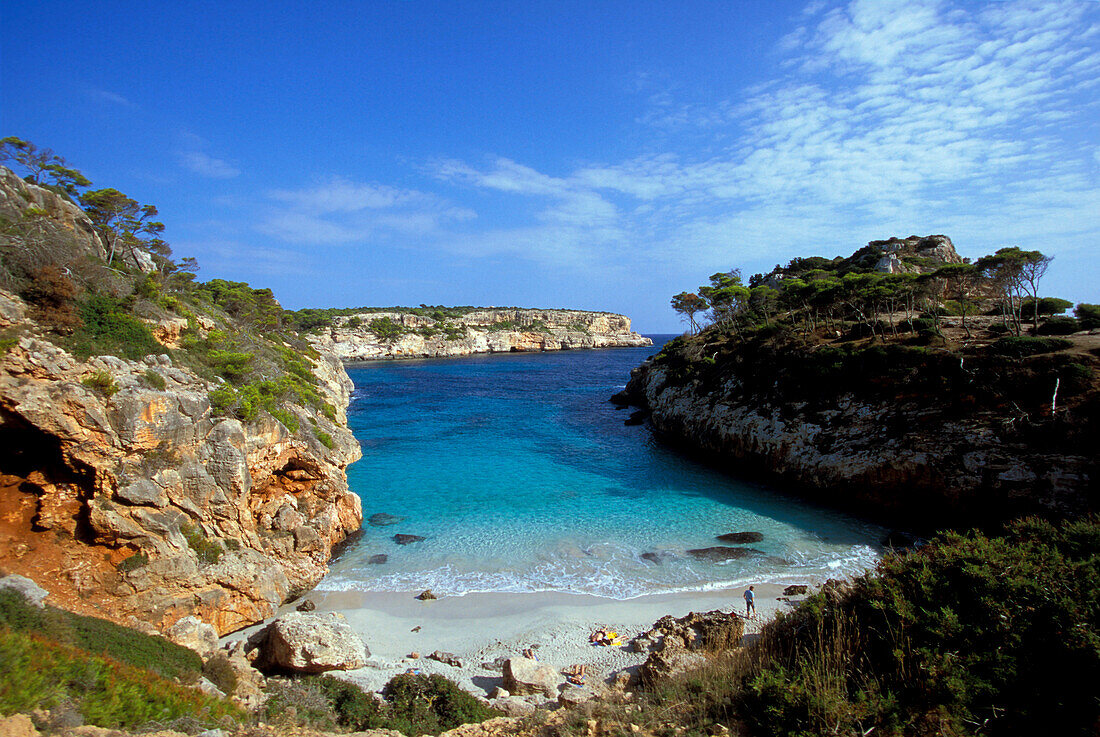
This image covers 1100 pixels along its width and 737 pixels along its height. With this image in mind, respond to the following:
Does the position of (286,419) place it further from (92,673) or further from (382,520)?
(92,673)

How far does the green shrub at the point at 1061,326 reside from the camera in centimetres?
2030

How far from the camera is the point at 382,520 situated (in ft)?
61.0

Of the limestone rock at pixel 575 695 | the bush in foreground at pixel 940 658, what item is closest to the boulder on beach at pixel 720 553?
the limestone rock at pixel 575 695

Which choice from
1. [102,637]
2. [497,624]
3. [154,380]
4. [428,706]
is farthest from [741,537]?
[154,380]

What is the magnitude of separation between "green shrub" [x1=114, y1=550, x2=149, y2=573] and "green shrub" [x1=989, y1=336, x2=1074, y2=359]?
28.6 m

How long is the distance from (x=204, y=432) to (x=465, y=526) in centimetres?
955

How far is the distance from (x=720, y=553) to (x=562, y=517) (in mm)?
6277

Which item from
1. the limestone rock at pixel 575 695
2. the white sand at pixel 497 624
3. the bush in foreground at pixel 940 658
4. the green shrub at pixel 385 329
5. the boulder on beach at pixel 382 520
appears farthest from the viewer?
the green shrub at pixel 385 329

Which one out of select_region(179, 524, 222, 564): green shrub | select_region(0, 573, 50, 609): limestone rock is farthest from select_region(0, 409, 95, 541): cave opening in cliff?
select_region(0, 573, 50, 609): limestone rock

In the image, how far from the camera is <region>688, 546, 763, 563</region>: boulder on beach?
15.4 meters

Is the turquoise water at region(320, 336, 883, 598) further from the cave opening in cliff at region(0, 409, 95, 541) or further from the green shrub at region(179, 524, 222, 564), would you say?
the cave opening in cliff at region(0, 409, 95, 541)

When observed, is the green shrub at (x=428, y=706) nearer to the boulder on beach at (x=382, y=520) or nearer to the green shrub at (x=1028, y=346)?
the boulder on beach at (x=382, y=520)

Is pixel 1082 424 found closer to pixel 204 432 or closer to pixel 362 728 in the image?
pixel 362 728

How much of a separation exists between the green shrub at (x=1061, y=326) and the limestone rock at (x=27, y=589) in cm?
3380
